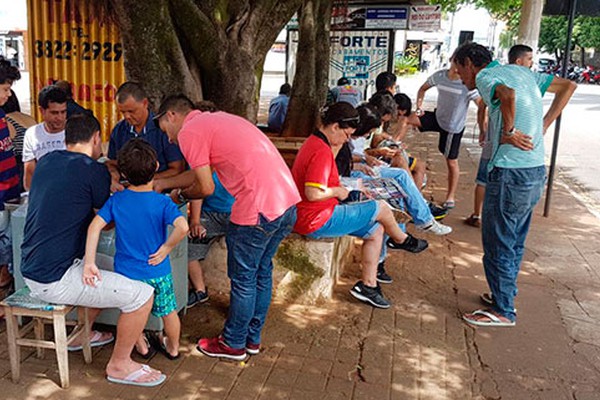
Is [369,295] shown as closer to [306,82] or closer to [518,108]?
[518,108]

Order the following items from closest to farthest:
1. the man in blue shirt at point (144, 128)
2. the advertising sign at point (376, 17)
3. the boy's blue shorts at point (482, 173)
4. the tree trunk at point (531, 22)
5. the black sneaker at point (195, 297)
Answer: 1. the man in blue shirt at point (144, 128)
2. the black sneaker at point (195, 297)
3. the boy's blue shorts at point (482, 173)
4. the tree trunk at point (531, 22)
5. the advertising sign at point (376, 17)

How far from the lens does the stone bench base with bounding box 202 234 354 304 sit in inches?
175

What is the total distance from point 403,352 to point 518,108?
189 centimetres

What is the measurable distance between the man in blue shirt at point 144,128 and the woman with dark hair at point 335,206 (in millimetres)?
866

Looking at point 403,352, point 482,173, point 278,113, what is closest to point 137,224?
point 403,352

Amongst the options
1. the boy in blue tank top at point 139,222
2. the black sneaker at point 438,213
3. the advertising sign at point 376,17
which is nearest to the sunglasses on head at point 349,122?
the boy in blue tank top at point 139,222

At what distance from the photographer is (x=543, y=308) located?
4.62m

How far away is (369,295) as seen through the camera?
4.47m

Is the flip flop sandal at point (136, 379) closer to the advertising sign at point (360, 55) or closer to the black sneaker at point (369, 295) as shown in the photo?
the black sneaker at point (369, 295)

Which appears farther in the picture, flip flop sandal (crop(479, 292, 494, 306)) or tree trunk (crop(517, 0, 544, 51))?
tree trunk (crop(517, 0, 544, 51))

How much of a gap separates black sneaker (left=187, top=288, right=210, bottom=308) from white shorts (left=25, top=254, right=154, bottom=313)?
3.86 ft

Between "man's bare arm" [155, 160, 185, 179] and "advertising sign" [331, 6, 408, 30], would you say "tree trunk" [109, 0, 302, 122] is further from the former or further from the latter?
"advertising sign" [331, 6, 408, 30]

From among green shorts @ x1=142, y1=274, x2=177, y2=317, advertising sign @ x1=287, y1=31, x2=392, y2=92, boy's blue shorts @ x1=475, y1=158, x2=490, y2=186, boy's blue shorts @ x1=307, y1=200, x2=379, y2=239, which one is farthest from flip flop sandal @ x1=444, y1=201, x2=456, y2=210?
advertising sign @ x1=287, y1=31, x2=392, y2=92

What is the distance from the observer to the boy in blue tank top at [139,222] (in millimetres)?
3113
